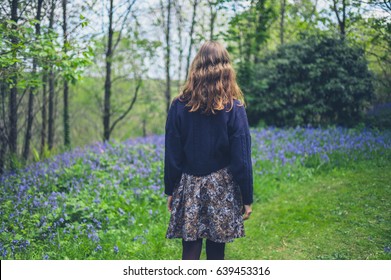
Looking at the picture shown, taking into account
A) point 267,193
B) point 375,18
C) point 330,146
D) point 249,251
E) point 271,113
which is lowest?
point 249,251

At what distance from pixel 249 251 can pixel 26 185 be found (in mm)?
3918

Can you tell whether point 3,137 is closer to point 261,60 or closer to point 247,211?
point 247,211

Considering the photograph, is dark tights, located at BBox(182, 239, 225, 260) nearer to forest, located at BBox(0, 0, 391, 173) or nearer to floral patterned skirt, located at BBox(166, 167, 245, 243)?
floral patterned skirt, located at BBox(166, 167, 245, 243)

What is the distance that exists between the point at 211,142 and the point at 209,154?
0.34 ft

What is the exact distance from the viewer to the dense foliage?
10.1 metres

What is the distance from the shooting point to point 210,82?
3039mm

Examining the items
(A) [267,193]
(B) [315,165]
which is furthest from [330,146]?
(A) [267,193]

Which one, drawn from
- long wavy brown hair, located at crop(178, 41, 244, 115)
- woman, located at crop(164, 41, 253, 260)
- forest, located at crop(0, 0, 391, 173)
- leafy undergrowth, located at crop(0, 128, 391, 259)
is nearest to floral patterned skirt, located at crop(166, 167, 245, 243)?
woman, located at crop(164, 41, 253, 260)

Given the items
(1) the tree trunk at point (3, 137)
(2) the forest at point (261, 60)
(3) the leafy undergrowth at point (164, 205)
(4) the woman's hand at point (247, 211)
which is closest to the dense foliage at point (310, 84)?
(2) the forest at point (261, 60)

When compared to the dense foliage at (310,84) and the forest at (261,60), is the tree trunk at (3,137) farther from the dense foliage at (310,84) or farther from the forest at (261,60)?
the dense foliage at (310,84)

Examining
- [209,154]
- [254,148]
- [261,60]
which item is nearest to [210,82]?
[209,154]

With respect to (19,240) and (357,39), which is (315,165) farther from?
(19,240)

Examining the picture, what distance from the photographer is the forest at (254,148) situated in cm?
474

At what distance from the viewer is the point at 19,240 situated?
439cm
